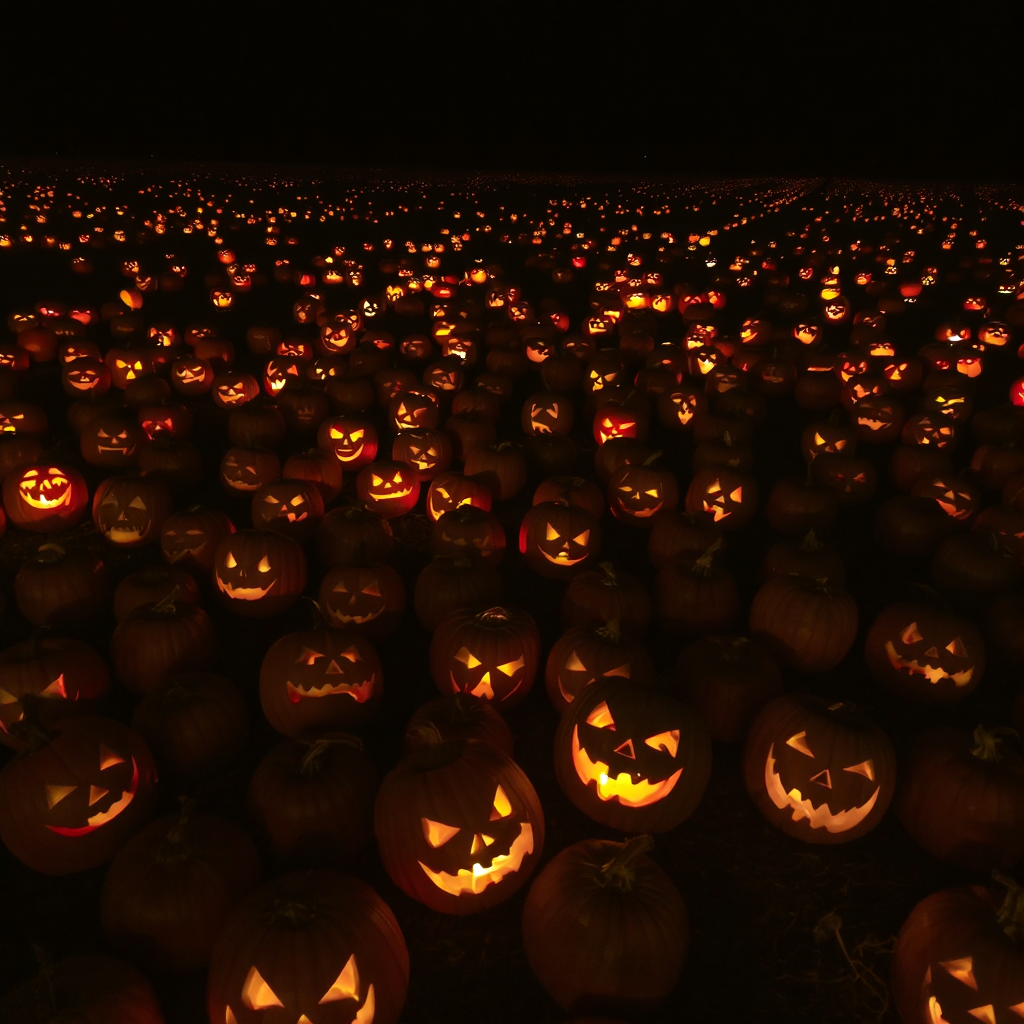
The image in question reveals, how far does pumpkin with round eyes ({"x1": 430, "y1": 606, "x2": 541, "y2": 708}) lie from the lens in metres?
3.72

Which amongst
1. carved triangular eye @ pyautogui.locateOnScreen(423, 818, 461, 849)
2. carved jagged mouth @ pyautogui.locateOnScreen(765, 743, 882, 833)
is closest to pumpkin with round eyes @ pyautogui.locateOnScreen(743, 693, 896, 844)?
carved jagged mouth @ pyautogui.locateOnScreen(765, 743, 882, 833)

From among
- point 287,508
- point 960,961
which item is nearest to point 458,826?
point 960,961

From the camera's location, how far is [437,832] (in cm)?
274

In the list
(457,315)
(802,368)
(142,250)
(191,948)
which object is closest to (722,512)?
(802,368)

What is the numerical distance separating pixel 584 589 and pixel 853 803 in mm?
1724

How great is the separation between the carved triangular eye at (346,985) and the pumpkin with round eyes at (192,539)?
3.01 meters

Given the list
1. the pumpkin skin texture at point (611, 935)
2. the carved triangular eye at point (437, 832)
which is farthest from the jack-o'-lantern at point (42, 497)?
the pumpkin skin texture at point (611, 935)

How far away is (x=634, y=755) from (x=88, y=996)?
1991mm

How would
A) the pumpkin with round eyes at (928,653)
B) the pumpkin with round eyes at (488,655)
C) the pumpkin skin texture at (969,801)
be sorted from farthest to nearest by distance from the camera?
the pumpkin with round eyes at (928,653)
the pumpkin with round eyes at (488,655)
the pumpkin skin texture at (969,801)

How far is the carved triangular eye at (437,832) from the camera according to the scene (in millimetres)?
2727

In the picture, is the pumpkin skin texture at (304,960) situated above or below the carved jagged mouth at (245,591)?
above

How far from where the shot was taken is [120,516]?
16.6ft

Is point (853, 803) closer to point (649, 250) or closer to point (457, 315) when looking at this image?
point (457, 315)

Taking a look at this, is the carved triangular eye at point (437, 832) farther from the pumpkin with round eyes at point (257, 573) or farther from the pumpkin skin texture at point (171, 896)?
the pumpkin with round eyes at point (257, 573)
